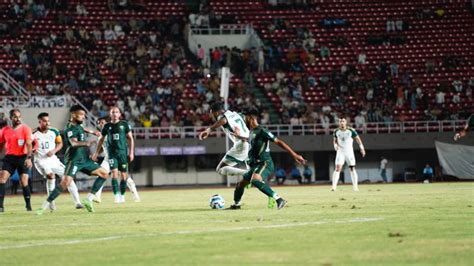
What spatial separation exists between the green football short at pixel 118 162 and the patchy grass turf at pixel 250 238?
8875mm

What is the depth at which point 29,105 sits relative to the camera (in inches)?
1886

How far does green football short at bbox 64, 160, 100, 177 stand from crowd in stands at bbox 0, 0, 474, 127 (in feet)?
96.2

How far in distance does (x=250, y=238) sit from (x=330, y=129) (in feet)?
141

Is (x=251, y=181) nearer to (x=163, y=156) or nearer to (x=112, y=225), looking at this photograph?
(x=112, y=225)

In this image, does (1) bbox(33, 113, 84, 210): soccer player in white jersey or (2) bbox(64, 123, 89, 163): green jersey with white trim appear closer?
(2) bbox(64, 123, 89, 163): green jersey with white trim

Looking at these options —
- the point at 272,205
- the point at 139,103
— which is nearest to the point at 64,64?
the point at 139,103

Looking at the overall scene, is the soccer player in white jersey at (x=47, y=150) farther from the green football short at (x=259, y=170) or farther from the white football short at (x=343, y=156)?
the white football short at (x=343, y=156)

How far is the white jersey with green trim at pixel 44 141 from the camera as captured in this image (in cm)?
2553

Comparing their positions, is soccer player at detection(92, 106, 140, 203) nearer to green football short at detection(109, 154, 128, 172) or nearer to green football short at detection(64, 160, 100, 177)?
green football short at detection(109, 154, 128, 172)

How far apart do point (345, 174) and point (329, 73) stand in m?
6.88

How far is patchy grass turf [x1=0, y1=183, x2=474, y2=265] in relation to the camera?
11.2 meters

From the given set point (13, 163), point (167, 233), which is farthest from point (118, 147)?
point (167, 233)

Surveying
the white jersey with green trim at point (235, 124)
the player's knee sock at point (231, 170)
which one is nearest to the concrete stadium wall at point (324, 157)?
the player's knee sock at point (231, 170)

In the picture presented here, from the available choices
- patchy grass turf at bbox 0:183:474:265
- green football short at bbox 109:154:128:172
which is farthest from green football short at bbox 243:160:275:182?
green football short at bbox 109:154:128:172
